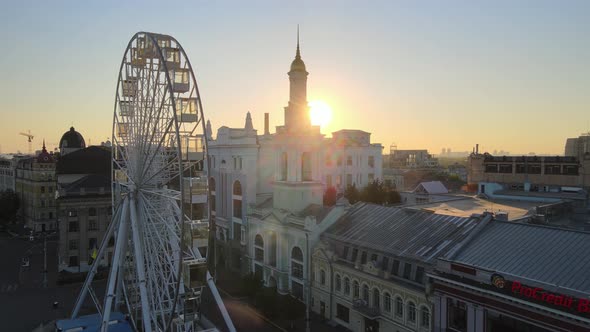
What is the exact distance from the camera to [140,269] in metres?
29.5

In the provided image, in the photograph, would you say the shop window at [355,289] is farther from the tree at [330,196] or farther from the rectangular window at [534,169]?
the rectangular window at [534,169]

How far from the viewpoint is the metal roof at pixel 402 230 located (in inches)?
1421

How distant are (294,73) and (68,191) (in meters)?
39.8

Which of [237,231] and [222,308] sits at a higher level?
[237,231]

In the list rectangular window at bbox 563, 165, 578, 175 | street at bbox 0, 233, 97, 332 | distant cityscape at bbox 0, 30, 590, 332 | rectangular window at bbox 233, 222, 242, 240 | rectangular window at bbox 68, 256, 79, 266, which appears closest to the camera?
distant cityscape at bbox 0, 30, 590, 332

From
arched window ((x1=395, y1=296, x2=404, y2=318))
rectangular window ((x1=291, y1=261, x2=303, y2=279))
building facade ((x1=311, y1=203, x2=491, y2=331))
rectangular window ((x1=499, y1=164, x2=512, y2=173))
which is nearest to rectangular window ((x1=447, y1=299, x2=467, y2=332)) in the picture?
building facade ((x1=311, y1=203, x2=491, y2=331))

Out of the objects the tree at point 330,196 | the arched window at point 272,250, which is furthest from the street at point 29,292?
the tree at point 330,196

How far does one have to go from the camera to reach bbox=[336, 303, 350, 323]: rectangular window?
41.5 m

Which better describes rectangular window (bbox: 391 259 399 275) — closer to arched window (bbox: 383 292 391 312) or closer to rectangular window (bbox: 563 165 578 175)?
arched window (bbox: 383 292 391 312)

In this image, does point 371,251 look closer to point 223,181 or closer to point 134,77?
point 134,77

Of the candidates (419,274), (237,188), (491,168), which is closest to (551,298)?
(419,274)

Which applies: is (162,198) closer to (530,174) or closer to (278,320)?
(278,320)

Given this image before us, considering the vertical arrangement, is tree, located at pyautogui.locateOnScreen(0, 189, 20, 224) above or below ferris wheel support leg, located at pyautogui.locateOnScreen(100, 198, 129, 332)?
below

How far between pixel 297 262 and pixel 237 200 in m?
19.3
